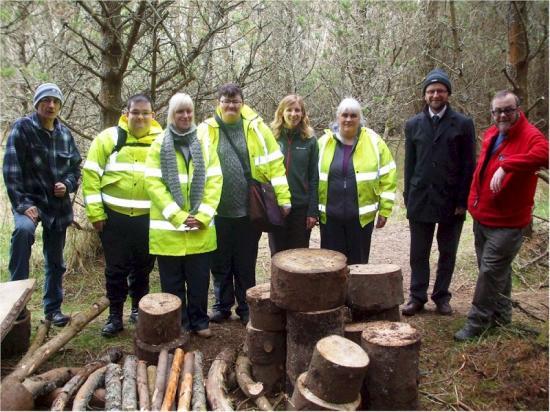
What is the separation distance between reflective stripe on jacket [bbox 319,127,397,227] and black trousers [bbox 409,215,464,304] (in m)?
0.43

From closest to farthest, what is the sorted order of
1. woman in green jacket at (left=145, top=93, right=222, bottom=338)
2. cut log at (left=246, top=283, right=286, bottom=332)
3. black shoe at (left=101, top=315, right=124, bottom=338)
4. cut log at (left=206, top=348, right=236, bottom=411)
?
cut log at (left=206, top=348, right=236, bottom=411) < cut log at (left=246, top=283, right=286, bottom=332) < woman in green jacket at (left=145, top=93, right=222, bottom=338) < black shoe at (left=101, top=315, right=124, bottom=338)

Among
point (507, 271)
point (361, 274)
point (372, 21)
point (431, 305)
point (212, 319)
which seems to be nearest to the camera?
point (361, 274)

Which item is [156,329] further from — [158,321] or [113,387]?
[113,387]

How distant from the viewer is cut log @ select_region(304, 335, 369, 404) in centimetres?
318

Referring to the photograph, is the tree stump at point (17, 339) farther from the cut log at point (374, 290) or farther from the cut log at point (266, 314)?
the cut log at point (374, 290)

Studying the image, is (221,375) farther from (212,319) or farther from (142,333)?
(212,319)

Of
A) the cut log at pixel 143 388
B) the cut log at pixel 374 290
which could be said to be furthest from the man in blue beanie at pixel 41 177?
the cut log at pixel 374 290

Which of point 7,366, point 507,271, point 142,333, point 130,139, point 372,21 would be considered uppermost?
point 372,21

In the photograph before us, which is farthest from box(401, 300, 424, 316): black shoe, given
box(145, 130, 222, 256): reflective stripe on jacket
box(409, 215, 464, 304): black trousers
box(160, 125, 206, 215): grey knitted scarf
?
box(160, 125, 206, 215): grey knitted scarf

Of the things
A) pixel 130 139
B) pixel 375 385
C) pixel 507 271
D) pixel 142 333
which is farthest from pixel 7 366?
pixel 507 271

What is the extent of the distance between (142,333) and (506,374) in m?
2.89

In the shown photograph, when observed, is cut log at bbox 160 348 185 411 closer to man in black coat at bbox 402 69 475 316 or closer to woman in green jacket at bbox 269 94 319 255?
woman in green jacket at bbox 269 94 319 255

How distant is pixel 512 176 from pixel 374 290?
1.48 metres

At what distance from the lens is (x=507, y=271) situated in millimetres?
4562
